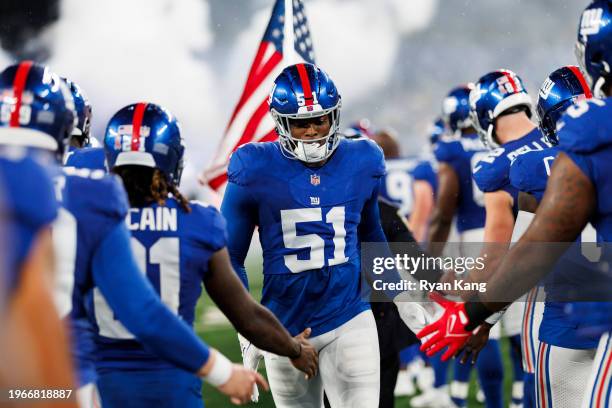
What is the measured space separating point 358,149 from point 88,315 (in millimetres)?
1295

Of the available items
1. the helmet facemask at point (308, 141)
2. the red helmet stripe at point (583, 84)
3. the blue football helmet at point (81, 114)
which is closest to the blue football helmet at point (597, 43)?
the red helmet stripe at point (583, 84)

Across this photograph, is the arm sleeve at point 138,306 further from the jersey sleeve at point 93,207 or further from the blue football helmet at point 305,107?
the blue football helmet at point 305,107

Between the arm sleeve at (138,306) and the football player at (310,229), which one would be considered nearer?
the arm sleeve at (138,306)

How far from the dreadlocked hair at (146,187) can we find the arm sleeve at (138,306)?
375 millimetres

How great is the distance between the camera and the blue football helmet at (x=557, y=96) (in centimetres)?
307

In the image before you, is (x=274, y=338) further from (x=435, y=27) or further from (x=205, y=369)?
(x=435, y=27)

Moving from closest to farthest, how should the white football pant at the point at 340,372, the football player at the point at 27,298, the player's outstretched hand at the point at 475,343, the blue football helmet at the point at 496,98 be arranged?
the football player at the point at 27,298
the player's outstretched hand at the point at 475,343
the white football pant at the point at 340,372
the blue football helmet at the point at 496,98

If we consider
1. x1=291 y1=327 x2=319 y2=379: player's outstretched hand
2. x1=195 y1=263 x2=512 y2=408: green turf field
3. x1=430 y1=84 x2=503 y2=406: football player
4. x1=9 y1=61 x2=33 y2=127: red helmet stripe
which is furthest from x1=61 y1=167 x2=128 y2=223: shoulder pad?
x1=430 y1=84 x2=503 y2=406: football player

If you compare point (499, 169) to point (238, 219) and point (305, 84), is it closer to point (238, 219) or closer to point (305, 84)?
point (305, 84)

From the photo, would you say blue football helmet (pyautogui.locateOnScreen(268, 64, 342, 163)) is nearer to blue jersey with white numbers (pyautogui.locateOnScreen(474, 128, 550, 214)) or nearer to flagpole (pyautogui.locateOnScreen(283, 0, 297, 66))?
blue jersey with white numbers (pyautogui.locateOnScreen(474, 128, 550, 214))

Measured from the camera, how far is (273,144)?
10.3ft

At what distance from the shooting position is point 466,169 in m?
5.15

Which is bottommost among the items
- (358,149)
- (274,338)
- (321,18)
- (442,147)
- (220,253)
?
(274,338)

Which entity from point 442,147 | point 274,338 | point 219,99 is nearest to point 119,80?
point 219,99
